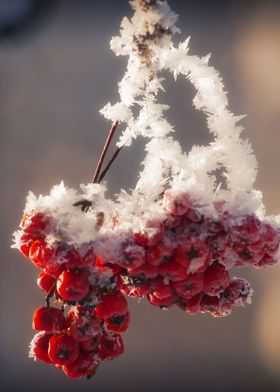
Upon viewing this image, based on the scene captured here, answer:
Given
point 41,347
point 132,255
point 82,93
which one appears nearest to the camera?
point 132,255

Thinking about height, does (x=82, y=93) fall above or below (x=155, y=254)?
above

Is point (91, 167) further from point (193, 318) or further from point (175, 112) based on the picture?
point (193, 318)

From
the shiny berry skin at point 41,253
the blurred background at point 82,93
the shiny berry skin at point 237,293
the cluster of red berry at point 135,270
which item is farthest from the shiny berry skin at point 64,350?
the blurred background at point 82,93

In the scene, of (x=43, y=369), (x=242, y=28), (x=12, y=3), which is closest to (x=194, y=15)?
(x=242, y=28)

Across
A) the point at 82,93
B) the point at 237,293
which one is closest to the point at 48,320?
the point at 237,293

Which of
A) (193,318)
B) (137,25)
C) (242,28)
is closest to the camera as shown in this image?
(137,25)

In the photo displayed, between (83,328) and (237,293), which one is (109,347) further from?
(237,293)

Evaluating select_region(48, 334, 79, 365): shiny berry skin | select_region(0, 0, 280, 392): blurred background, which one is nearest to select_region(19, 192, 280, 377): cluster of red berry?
select_region(48, 334, 79, 365): shiny berry skin
